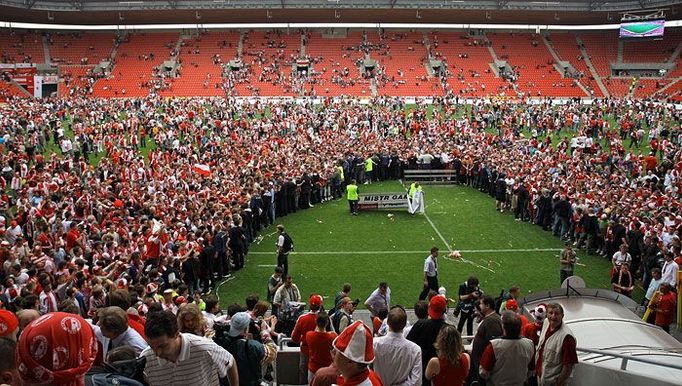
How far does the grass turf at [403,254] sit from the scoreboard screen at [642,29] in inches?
1405

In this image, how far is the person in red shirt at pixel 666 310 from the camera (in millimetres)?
9930

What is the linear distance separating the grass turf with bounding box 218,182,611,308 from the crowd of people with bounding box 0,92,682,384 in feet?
2.00

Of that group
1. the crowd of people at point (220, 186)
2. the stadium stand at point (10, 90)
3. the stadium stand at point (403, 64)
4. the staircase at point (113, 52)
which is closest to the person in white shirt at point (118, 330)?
the crowd of people at point (220, 186)

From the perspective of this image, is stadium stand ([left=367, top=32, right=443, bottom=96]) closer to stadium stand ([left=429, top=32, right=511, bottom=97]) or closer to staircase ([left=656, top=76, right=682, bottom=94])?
stadium stand ([left=429, top=32, right=511, bottom=97])

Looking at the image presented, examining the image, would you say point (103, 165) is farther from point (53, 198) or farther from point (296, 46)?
point (296, 46)

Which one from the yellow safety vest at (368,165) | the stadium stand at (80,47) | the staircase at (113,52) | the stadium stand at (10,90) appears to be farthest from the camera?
the stadium stand at (80,47)

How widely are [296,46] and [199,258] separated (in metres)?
47.9

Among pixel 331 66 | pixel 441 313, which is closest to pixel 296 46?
pixel 331 66

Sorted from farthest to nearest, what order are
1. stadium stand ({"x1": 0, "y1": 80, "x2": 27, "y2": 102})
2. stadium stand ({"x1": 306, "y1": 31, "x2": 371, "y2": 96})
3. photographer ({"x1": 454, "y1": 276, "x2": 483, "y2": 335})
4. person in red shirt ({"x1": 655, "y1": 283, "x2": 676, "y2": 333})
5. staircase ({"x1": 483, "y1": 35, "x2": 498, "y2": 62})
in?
1. staircase ({"x1": 483, "y1": 35, "x2": 498, "y2": 62})
2. stadium stand ({"x1": 306, "y1": 31, "x2": 371, "y2": 96})
3. stadium stand ({"x1": 0, "y1": 80, "x2": 27, "y2": 102})
4. photographer ({"x1": 454, "y1": 276, "x2": 483, "y2": 335})
5. person in red shirt ({"x1": 655, "y1": 283, "x2": 676, "y2": 333})

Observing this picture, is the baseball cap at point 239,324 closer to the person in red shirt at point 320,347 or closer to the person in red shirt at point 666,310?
the person in red shirt at point 320,347

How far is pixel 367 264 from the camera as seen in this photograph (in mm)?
15727

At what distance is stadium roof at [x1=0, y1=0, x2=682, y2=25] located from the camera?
169ft

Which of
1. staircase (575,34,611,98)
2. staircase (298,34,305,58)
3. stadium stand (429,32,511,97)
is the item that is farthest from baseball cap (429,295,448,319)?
staircase (298,34,305,58)

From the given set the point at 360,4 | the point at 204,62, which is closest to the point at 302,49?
the point at 360,4
